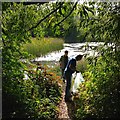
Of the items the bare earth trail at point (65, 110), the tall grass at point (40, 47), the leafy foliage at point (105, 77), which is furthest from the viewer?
the tall grass at point (40, 47)

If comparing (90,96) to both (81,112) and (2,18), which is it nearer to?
(81,112)

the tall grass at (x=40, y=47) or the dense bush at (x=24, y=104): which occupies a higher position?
the dense bush at (x=24, y=104)

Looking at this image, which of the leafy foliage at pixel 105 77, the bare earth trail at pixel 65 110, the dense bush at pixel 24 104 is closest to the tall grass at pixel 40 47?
Result: the bare earth trail at pixel 65 110

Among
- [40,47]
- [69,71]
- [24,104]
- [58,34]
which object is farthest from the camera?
[40,47]

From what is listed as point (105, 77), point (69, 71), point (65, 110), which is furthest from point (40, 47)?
point (105, 77)

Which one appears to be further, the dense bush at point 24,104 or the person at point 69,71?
the person at point 69,71

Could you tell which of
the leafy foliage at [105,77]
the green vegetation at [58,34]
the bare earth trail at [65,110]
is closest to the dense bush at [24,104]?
the green vegetation at [58,34]

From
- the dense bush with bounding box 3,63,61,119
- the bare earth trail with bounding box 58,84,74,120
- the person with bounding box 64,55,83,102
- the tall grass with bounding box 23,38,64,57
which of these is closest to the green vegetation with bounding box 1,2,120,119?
the dense bush with bounding box 3,63,61,119

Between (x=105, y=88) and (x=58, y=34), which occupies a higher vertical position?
(x=58, y=34)

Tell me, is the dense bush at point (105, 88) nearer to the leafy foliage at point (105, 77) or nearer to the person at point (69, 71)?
the leafy foliage at point (105, 77)

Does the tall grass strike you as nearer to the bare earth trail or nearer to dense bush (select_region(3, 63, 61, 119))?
the bare earth trail

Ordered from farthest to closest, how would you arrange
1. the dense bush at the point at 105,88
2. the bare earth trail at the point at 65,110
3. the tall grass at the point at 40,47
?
the tall grass at the point at 40,47 → the bare earth trail at the point at 65,110 → the dense bush at the point at 105,88

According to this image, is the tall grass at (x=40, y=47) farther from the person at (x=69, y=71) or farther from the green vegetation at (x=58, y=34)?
the green vegetation at (x=58, y=34)

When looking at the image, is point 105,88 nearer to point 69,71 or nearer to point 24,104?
point 24,104
